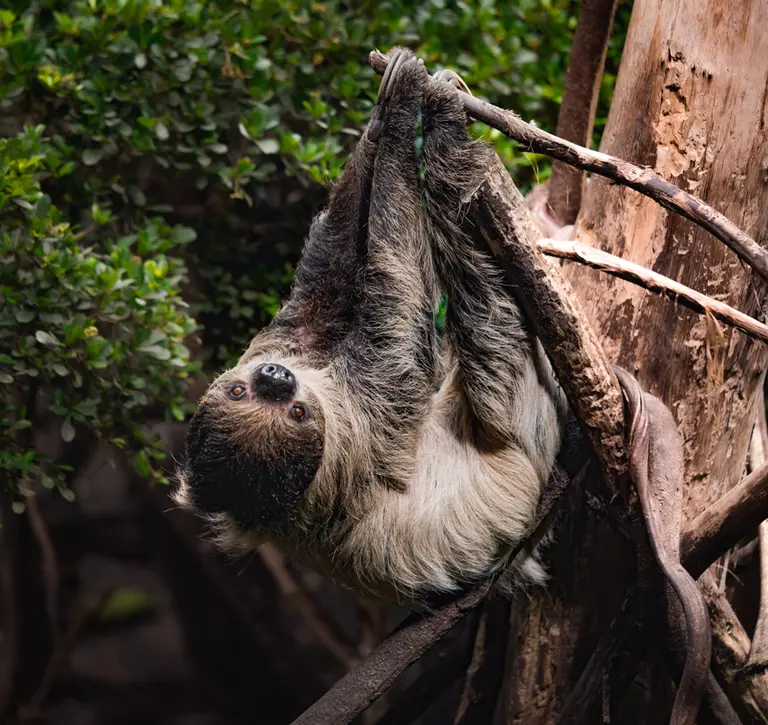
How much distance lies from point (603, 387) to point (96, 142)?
2540 mm

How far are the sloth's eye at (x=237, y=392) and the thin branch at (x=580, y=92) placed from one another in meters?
1.72

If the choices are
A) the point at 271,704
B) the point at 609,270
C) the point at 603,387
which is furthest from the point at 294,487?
the point at 271,704

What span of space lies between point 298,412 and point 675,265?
1.50m

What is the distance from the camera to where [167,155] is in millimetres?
3805

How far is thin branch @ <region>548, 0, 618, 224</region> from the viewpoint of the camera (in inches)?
144

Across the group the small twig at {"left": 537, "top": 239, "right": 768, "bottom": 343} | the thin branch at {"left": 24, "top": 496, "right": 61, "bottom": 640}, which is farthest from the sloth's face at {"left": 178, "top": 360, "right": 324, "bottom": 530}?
the thin branch at {"left": 24, "top": 496, "right": 61, "bottom": 640}

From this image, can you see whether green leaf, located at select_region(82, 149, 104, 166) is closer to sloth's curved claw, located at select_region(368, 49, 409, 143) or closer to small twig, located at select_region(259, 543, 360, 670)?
sloth's curved claw, located at select_region(368, 49, 409, 143)

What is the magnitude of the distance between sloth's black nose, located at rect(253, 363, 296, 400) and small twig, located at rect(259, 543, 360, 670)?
Result: 9.36 ft

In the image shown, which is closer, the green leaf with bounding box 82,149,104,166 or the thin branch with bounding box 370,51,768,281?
the thin branch with bounding box 370,51,768,281

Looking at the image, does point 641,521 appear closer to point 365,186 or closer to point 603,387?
point 603,387

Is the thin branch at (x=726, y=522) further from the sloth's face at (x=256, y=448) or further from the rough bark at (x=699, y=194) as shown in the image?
the sloth's face at (x=256, y=448)

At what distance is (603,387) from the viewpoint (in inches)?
106

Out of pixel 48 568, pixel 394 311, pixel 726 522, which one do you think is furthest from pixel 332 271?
pixel 48 568

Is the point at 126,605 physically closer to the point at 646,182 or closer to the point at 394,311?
the point at 394,311
